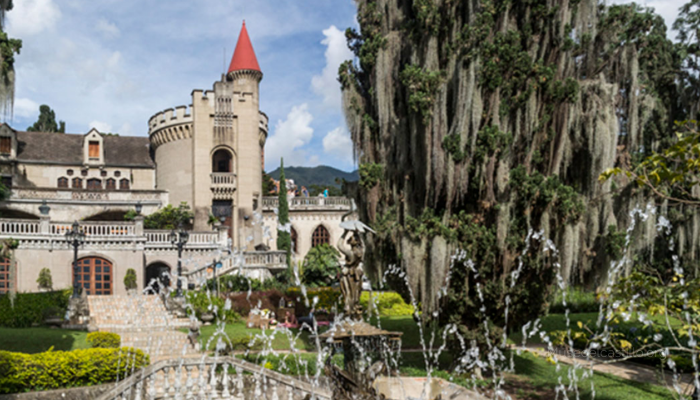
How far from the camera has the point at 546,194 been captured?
498 inches

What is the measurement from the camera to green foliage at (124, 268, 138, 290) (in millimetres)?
29719

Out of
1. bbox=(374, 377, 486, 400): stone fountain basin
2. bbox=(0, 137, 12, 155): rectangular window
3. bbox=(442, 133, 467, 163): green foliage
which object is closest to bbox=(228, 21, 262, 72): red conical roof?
bbox=(0, 137, 12, 155): rectangular window

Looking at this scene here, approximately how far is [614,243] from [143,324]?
17751 millimetres

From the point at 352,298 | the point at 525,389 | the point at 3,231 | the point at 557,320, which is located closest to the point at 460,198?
the point at 352,298

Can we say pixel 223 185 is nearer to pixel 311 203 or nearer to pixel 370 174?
pixel 311 203

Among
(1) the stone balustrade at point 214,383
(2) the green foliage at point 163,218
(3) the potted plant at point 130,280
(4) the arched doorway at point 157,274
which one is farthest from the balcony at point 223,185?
(1) the stone balustrade at point 214,383

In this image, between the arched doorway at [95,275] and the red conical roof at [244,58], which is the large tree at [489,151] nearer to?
the arched doorway at [95,275]

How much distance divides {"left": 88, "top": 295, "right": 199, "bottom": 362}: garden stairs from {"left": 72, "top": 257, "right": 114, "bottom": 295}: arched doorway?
11.4ft

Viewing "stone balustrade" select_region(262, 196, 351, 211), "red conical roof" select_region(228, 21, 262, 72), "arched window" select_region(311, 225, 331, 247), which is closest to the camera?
"stone balustrade" select_region(262, 196, 351, 211)

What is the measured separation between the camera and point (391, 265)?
1436 centimetres

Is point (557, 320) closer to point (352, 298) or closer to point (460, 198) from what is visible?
point (460, 198)

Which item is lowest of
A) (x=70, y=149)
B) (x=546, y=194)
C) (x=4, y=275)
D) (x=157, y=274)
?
(x=157, y=274)

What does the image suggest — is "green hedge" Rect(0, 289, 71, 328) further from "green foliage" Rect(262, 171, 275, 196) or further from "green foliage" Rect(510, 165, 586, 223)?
"green foliage" Rect(262, 171, 275, 196)

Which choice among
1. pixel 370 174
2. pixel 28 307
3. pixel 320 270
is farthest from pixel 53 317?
pixel 320 270
